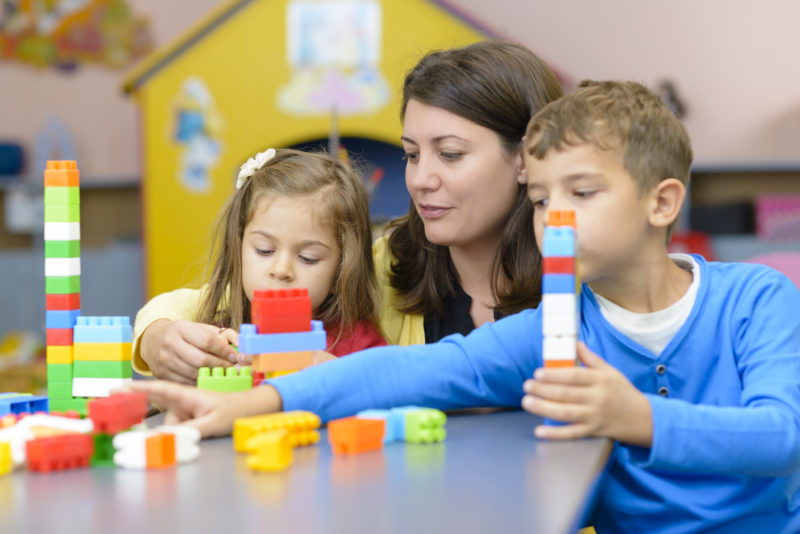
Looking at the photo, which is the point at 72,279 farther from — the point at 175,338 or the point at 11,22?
the point at 11,22

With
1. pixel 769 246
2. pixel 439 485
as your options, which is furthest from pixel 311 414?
pixel 769 246

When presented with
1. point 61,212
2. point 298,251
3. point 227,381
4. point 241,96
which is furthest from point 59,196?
point 241,96

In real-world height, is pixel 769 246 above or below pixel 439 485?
above

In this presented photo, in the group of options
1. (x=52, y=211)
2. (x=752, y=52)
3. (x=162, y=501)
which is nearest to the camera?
(x=162, y=501)

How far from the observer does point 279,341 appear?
0.95m

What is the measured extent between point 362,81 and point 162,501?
2708 mm

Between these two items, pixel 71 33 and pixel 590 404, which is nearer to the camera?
pixel 590 404

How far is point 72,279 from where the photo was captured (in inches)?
38.2

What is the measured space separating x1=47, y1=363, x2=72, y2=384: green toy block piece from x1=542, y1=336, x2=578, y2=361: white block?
0.48 meters

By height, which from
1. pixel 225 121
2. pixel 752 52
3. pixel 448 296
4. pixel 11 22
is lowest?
pixel 448 296

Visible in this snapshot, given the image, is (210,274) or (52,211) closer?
(52,211)

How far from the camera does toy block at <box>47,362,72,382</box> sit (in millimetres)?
960

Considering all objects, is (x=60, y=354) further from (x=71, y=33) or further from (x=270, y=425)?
(x=71, y=33)

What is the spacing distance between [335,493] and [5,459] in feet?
0.85
